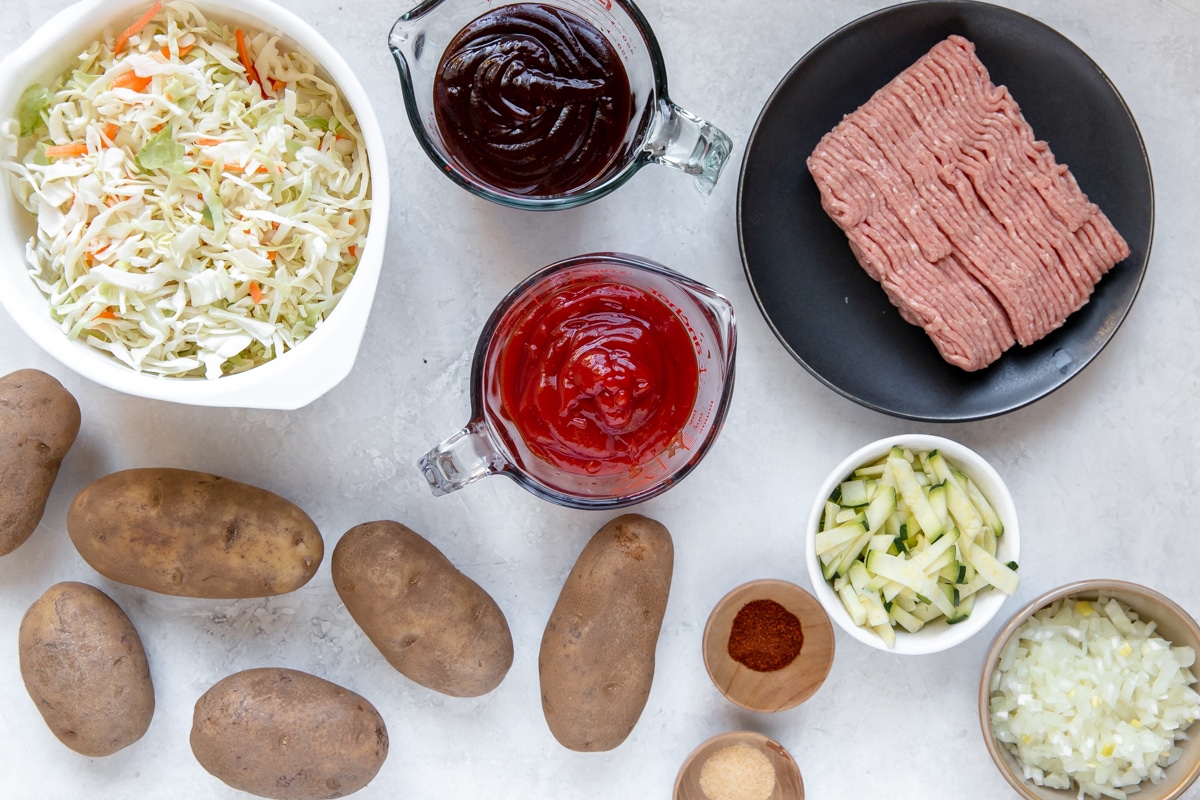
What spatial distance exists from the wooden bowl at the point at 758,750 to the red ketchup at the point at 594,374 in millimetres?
585

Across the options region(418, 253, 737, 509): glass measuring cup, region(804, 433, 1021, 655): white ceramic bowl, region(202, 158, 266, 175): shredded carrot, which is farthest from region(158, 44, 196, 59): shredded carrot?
region(804, 433, 1021, 655): white ceramic bowl

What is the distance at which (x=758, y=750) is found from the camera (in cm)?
174

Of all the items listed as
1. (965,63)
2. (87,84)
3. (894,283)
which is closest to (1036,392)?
(894,283)

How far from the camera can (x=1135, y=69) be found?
68.3 inches

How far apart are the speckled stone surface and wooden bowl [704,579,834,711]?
0.08 m

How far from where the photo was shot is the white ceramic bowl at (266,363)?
4.48 feet

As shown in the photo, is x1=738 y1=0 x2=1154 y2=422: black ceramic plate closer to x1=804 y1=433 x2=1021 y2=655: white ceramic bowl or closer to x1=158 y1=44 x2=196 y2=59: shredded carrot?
x1=804 y1=433 x2=1021 y2=655: white ceramic bowl

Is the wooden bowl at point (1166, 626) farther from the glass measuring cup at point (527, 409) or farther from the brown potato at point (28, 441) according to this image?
the brown potato at point (28, 441)

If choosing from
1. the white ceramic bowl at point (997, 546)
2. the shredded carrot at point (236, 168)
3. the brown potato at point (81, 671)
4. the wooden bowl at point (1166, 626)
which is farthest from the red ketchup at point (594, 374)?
the brown potato at point (81, 671)

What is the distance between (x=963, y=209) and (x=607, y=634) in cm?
94

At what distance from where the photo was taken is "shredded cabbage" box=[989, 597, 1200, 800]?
5.46 feet

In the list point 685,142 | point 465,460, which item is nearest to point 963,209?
point 685,142

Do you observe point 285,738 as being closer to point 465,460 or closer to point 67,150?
point 465,460

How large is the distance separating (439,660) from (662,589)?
0.40m
